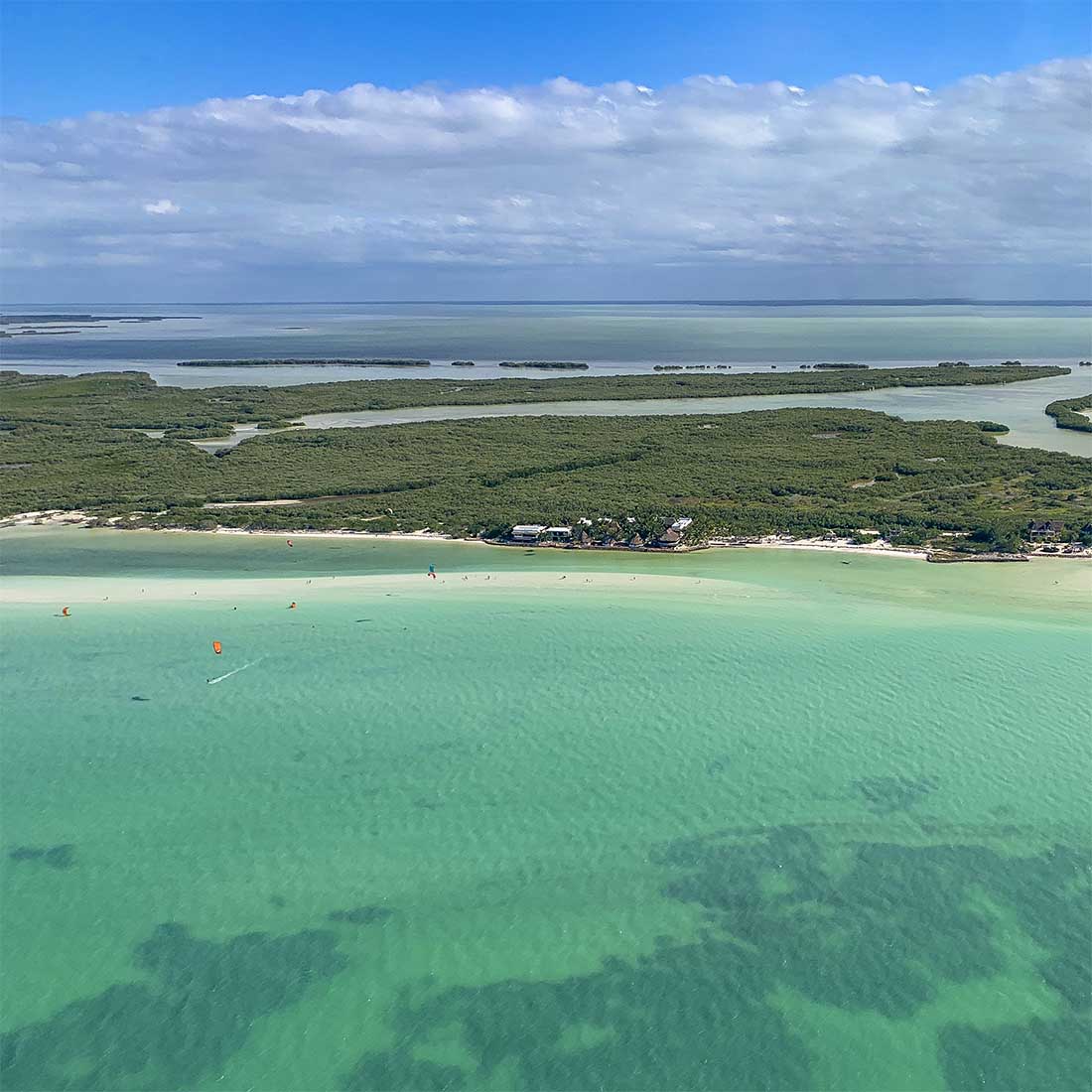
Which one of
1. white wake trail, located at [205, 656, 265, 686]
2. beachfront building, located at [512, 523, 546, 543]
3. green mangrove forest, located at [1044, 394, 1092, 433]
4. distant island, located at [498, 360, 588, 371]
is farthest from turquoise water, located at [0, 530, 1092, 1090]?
distant island, located at [498, 360, 588, 371]

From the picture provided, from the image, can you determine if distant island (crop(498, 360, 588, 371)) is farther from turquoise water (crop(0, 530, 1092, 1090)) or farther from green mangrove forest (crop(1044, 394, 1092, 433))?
turquoise water (crop(0, 530, 1092, 1090))

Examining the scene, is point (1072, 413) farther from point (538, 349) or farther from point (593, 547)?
point (538, 349)

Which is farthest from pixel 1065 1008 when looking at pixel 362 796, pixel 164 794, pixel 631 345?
pixel 631 345

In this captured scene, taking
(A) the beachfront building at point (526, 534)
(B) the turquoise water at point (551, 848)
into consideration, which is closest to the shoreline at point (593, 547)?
(A) the beachfront building at point (526, 534)

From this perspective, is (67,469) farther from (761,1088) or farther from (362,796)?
(761,1088)

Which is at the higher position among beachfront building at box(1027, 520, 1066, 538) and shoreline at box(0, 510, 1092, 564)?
beachfront building at box(1027, 520, 1066, 538)

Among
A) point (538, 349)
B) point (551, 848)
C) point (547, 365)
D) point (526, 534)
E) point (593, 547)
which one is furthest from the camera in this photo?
point (538, 349)

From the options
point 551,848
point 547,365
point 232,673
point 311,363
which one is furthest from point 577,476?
point 311,363
